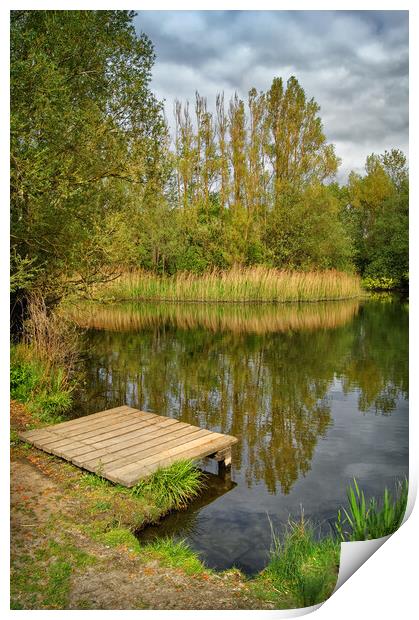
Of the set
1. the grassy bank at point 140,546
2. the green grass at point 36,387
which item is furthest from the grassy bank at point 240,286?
the grassy bank at point 140,546

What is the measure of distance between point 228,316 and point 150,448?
27.0 ft

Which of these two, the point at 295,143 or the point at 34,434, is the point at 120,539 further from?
the point at 295,143

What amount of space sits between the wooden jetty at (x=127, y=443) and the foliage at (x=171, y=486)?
0.05 m

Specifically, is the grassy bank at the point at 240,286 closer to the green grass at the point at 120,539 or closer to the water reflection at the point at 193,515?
the water reflection at the point at 193,515

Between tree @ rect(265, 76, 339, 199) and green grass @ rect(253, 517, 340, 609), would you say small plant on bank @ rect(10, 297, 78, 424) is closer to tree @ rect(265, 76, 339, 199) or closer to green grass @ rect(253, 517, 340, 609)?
green grass @ rect(253, 517, 340, 609)

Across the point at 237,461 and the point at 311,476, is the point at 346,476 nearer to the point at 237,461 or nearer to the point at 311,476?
the point at 311,476

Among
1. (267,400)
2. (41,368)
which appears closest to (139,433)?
(41,368)

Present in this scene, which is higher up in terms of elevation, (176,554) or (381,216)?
(381,216)

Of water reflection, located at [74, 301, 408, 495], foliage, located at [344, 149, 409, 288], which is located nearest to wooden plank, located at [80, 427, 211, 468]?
water reflection, located at [74, 301, 408, 495]

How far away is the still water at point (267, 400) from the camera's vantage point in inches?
118

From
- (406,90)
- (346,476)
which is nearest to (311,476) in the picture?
(346,476)

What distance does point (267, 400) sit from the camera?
17.3ft

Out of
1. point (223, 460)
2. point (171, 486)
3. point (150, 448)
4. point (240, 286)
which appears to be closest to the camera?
point (171, 486)

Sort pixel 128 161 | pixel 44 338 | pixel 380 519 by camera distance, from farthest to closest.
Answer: pixel 44 338 → pixel 128 161 → pixel 380 519
